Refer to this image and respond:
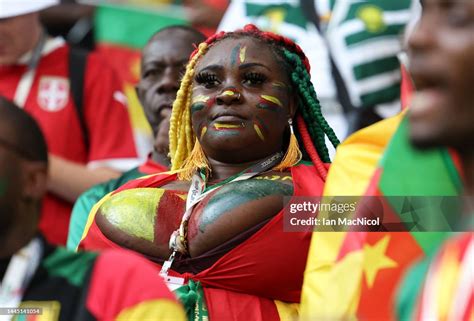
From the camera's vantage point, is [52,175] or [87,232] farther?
[52,175]

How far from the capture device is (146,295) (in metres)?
2.72

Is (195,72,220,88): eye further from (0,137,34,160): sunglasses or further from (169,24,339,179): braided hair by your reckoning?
(0,137,34,160): sunglasses

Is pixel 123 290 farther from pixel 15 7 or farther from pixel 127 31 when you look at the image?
pixel 127 31

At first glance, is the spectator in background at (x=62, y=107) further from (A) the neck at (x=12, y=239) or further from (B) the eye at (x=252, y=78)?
(A) the neck at (x=12, y=239)

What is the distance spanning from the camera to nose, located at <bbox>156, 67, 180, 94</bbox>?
4863 millimetres

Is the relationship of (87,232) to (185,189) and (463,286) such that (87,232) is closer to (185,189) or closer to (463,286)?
(185,189)

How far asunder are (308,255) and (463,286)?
106cm

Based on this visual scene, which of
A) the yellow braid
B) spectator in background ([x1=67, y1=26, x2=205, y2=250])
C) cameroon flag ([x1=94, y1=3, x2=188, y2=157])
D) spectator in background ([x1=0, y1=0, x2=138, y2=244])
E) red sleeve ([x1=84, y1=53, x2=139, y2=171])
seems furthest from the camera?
cameroon flag ([x1=94, y1=3, x2=188, y2=157])

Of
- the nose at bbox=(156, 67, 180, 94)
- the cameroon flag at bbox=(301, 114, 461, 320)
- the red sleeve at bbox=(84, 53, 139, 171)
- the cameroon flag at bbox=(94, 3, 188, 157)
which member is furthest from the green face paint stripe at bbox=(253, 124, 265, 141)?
the cameroon flag at bbox=(94, 3, 188, 157)

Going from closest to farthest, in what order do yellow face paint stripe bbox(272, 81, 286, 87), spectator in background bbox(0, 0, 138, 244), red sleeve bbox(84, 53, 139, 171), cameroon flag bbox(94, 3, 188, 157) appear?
yellow face paint stripe bbox(272, 81, 286, 87) < spectator in background bbox(0, 0, 138, 244) < red sleeve bbox(84, 53, 139, 171) < cameroon flag bbox(94, 3, 188, 157)

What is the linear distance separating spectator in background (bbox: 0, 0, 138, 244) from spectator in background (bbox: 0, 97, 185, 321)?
6.48 ft

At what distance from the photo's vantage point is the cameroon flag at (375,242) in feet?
9.64

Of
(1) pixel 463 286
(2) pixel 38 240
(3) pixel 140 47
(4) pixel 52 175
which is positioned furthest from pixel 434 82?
(3) pixel 140 47

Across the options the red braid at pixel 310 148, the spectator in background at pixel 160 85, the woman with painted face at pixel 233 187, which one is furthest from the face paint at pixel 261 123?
the spectator in background at pixel 160 85
